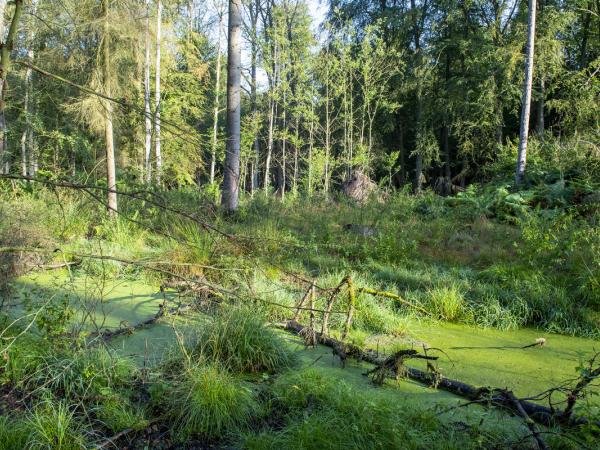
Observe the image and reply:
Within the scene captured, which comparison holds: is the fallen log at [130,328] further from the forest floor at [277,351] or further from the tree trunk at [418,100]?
the tree trunk at [418,100]

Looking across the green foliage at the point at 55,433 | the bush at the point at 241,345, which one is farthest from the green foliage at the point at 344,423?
the green foliage at the point at 55,433

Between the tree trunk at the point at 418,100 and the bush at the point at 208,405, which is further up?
the tree trunk at the point at 418,100

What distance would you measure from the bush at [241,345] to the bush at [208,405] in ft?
1.37

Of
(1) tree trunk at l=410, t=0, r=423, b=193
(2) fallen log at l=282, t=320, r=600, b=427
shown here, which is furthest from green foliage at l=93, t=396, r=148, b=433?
(1) tree trunk at l=410, t=0, r=423, b=193

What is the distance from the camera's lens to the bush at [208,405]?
2.60 meters

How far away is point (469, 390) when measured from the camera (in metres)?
2.93

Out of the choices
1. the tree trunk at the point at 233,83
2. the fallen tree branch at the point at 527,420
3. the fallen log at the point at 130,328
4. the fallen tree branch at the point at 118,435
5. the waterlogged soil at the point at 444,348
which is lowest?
the fallen tree branch at the point at 118,435

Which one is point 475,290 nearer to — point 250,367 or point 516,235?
point 516,235

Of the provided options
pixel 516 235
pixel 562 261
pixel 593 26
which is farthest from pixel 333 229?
pixel 593 26

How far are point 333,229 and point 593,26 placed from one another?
13845mm

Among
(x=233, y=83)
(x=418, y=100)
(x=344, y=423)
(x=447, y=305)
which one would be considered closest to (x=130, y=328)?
(x=344, y=423)

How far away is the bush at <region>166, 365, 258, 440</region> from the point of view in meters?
2.60

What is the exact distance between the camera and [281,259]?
633 cm

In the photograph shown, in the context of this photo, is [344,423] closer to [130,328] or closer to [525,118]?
[130,328]
